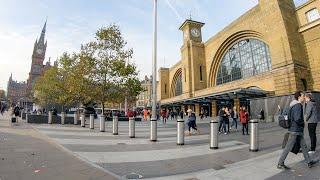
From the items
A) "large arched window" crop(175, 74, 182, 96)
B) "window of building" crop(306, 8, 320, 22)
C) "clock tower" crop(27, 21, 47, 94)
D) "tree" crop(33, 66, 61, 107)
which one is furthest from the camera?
"clock tower" crop(27, 21, 47, 94)

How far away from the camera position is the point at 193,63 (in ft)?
195

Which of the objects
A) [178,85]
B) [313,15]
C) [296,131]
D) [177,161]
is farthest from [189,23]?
[296,131]

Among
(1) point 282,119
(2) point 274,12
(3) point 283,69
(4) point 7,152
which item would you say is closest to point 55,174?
(4) point 7,152

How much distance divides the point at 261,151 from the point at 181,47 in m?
55.8

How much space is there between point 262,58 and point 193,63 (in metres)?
18.7

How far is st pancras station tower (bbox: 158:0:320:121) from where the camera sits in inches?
1391

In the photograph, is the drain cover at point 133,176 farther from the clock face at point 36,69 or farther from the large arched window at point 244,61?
the clock face at point 36,69

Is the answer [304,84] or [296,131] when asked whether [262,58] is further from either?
[296,131]

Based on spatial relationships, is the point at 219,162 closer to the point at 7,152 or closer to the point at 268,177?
the point at 268,177

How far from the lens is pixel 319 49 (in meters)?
36.7

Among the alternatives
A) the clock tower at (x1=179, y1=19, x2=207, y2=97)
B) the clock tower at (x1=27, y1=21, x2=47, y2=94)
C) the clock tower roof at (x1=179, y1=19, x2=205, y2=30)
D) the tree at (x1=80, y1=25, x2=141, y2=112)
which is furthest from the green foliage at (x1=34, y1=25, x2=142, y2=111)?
the clock tower at (x1=27, y1=21, x2=47, y2=94)

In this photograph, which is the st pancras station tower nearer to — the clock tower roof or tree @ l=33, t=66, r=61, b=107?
the clock tower roof

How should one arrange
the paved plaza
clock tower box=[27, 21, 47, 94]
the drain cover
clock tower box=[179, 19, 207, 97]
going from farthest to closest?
clock tower box=[27, 21, 47, 94] → clock tower box=[179, 19, 207, 97] → the paved plaza → the drain cover

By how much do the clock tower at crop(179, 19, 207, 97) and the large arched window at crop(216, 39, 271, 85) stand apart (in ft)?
14.7
